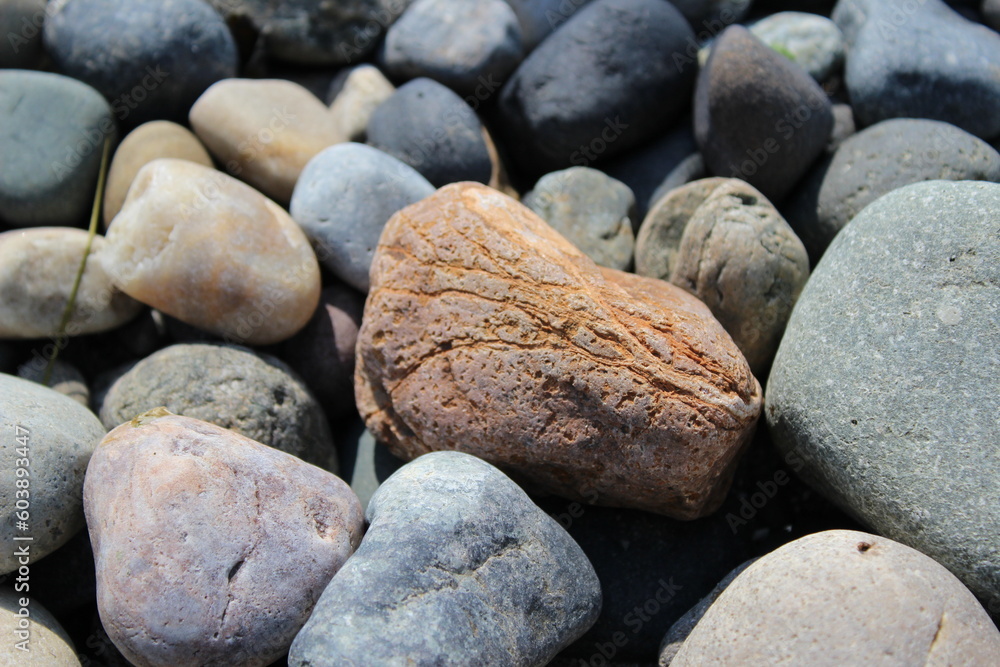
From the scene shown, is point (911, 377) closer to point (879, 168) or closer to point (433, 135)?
point (879, 168)

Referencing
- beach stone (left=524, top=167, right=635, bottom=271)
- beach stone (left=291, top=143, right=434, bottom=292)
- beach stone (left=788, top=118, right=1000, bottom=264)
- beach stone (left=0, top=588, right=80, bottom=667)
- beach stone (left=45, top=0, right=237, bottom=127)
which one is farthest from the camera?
beach stone (left=45, top=0, right=237, bottom=127)

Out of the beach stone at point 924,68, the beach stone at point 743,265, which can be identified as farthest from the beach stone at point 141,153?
the beach stone at point 924,68

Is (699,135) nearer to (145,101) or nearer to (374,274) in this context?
(374,274)

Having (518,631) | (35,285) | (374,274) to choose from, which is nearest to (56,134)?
(35,285)

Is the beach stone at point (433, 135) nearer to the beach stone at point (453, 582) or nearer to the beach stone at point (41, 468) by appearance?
the beach stone at point (453, 582)

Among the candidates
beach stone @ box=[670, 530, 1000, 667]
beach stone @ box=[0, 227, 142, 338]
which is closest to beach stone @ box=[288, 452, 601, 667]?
beach stone @ box=[670, 530, 1000, 667]

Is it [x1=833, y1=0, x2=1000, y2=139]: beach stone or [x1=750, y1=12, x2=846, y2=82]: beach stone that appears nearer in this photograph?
[x1=833, y1=0, x2=1000, y2=139]: beach stone

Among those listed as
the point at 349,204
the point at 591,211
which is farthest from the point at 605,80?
the point at 349,204

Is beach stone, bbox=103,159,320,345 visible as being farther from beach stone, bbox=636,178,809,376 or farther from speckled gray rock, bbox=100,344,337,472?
beach stone, bbox=636,178,809,376
